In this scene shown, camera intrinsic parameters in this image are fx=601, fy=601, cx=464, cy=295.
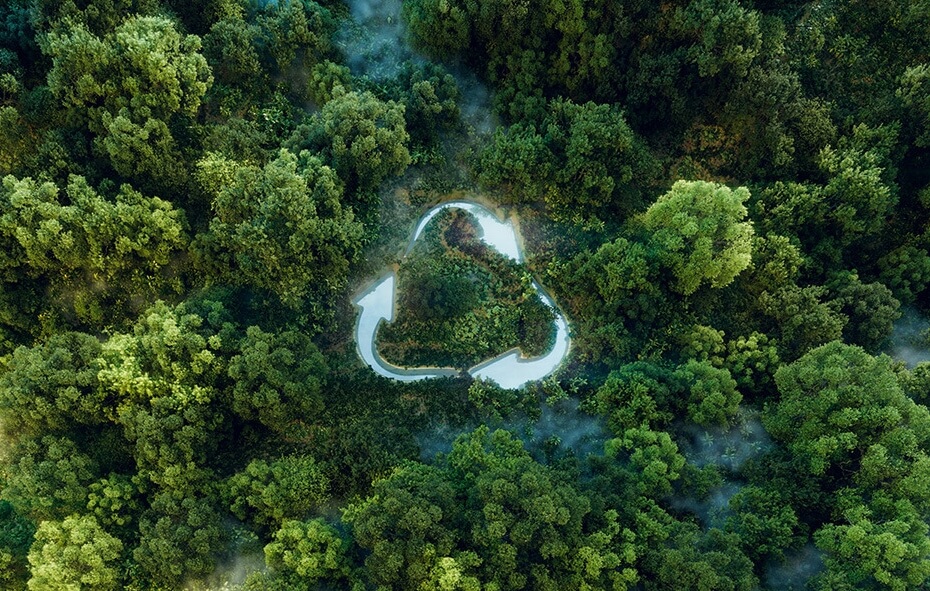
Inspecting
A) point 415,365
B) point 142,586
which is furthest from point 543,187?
point 142,586

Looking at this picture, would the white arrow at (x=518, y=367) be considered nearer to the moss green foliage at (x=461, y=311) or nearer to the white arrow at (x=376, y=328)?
the moss green foliage at (x=461, y=311)

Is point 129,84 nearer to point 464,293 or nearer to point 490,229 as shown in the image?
point 464,293

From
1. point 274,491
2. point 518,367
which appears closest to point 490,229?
point 518,367

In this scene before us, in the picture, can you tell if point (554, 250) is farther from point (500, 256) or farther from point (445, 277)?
point (445, 277)

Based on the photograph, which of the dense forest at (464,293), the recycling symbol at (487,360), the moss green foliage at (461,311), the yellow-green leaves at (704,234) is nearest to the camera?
the dense forest at (464,293)

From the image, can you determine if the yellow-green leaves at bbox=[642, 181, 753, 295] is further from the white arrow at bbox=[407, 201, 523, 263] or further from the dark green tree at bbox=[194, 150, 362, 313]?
the dark green tree at bbox=[194, 150, 362, 313]

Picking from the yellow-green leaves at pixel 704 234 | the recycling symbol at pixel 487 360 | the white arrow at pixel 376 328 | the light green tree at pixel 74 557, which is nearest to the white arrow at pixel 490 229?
the recycling symbol at pixel 487 360

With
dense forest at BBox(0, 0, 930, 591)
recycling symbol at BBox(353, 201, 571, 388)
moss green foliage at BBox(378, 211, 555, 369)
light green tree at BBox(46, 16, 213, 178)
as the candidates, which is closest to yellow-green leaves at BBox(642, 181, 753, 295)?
dense forest at BBox(0, 0, 930, 591)
